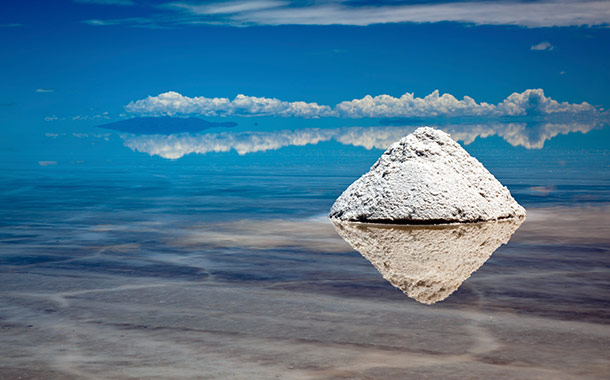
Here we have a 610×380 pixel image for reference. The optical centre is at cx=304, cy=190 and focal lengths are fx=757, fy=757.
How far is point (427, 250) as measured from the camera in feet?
41.0

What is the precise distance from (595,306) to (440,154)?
29.0 ft

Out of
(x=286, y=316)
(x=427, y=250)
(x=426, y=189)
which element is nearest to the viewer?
(x=286, y=316)

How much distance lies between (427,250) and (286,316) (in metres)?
4.79

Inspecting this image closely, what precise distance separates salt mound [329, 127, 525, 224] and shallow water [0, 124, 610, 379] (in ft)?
3.11

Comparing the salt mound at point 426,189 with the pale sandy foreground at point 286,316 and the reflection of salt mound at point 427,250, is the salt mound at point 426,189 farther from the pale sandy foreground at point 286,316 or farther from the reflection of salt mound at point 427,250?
the pale sandy foreground at point 286,316

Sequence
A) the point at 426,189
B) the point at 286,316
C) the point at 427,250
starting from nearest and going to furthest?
the point at 286,316
the point at 427,250
the point at 426,189

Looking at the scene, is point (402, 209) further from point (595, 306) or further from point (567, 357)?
point (567, 357)

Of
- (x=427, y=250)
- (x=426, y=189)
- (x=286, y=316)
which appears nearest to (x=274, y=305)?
(x=286, y=316)

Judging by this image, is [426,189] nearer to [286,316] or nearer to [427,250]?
[427,250]

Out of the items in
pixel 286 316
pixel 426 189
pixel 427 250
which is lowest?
pixel 286 316

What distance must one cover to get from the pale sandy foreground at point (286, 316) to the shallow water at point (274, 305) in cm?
3

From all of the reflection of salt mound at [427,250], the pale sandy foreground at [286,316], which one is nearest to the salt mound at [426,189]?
the reflection of salt mound at [427,250]

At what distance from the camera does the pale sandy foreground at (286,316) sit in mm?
6512

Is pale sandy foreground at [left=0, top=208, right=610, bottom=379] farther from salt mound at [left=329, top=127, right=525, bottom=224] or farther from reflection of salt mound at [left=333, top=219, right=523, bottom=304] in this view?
salt mound at [left=329, top=127, right=525, bottom=224]
